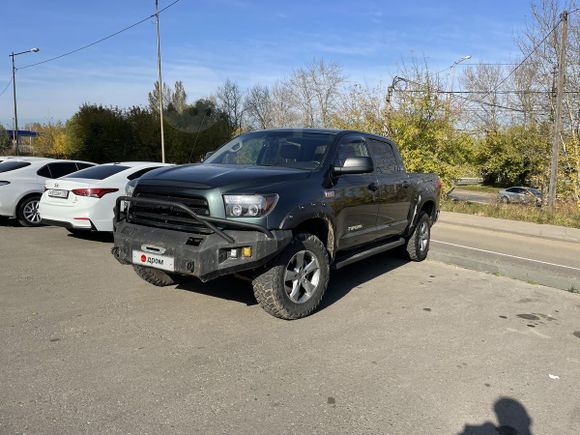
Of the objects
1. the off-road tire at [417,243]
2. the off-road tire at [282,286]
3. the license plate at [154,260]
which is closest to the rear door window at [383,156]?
the off-road tire at [417,243]

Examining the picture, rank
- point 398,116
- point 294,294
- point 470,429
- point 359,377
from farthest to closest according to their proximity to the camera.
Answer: point 398,116
point 294,294
point 359,377
point 470,429

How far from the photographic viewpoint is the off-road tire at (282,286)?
462cm

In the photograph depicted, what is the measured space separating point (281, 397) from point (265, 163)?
289 centimetres

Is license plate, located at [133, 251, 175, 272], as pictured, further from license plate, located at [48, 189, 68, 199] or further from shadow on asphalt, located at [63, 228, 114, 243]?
shadow on asphalt, located at [63, 228, 114, 243]

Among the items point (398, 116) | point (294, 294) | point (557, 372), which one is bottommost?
point (557, 372)

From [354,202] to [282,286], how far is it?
1.53 m

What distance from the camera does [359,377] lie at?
12.2 ft

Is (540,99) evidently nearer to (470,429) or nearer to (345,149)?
(345,149)

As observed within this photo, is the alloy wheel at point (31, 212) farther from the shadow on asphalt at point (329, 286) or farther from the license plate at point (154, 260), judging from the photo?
the license plate at point (154, 260)

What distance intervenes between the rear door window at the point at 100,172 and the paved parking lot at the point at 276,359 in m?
2.73

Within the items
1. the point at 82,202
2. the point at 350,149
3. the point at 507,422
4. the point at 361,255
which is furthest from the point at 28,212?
the point at 507,422

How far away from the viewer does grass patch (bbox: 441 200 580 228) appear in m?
14.5

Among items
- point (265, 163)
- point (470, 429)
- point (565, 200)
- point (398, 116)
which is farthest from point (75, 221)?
point (565, 200)

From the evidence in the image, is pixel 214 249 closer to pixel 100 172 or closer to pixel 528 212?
pixel 100 172
